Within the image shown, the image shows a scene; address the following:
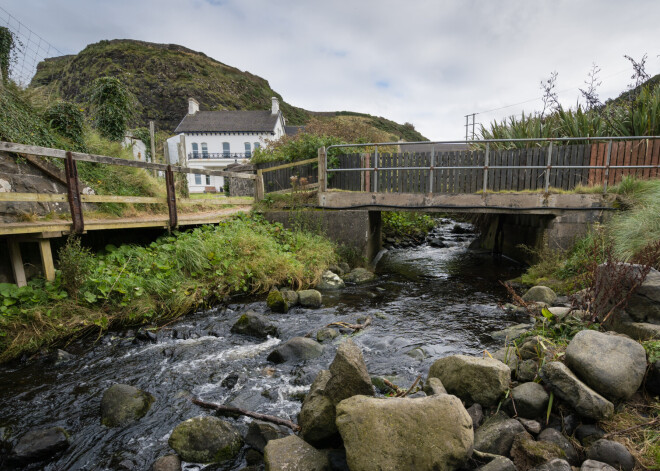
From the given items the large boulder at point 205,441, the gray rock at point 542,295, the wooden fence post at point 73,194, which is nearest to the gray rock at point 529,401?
the large boulder at point 205,441

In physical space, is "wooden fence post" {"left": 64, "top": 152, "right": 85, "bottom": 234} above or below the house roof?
below

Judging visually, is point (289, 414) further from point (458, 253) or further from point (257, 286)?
point (458, 253)

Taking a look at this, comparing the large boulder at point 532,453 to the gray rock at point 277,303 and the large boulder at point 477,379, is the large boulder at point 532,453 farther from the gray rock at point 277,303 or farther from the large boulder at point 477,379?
the gray rock at point 277,303

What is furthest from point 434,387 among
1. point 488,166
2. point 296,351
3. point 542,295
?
point 488,166

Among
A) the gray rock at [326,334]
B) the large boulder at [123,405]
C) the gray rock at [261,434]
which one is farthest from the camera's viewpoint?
the gray rock at [326,334]

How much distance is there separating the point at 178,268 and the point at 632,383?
664 centimetres

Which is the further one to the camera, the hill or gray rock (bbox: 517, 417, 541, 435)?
the hill

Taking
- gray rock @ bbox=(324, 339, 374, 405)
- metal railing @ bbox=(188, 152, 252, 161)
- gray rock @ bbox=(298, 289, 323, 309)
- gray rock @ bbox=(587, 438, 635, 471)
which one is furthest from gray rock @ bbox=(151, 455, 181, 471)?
metal railing @ bbox=(188, 152, 252, 161)

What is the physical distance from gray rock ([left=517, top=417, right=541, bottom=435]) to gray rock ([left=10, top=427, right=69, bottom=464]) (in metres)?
3.92

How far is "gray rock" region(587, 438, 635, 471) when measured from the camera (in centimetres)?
227

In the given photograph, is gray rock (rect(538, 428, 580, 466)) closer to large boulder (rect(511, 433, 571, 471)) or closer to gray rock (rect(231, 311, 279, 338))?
large boulder (rect(511, 433, 571, 471))

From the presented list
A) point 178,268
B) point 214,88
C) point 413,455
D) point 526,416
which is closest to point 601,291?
point 526,416

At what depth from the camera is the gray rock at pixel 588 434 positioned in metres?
2.53

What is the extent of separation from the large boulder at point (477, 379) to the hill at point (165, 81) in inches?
2616
